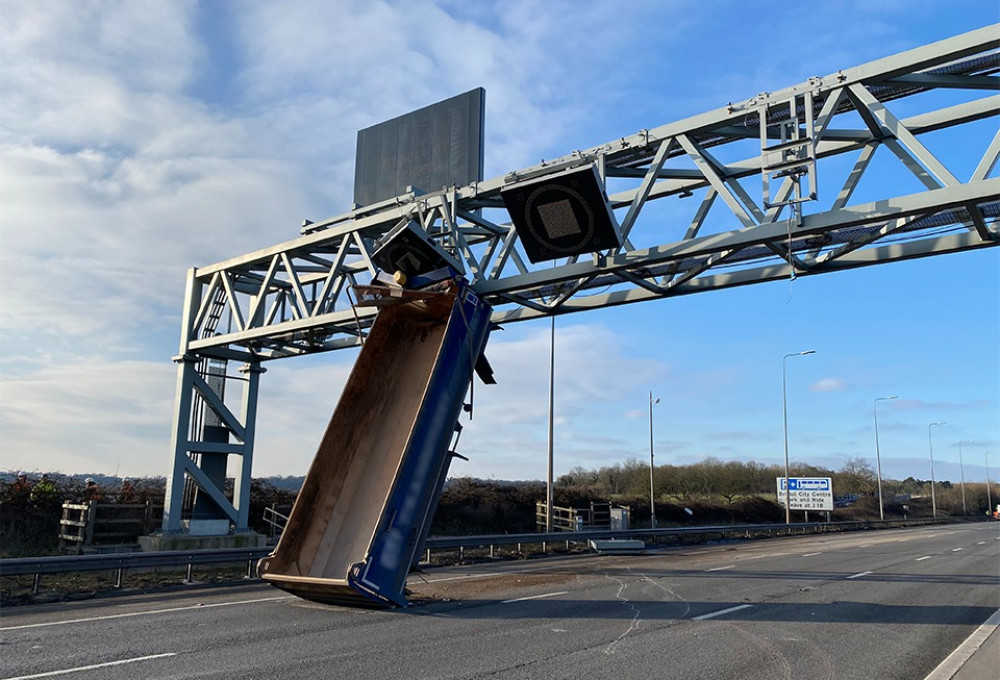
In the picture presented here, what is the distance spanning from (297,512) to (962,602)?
39.2 feet

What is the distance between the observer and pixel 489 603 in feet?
38.8

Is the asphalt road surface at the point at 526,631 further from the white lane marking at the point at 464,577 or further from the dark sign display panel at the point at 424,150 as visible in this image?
the dark sign display panel at the point at 424,150

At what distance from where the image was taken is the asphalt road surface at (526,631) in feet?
24.3

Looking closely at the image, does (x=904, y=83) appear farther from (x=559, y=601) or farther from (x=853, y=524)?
(x=853, y=524)

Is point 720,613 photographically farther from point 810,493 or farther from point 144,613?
point 810,493

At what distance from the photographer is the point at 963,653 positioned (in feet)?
28.6

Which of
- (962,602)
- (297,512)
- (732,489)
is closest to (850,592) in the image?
(962,602)

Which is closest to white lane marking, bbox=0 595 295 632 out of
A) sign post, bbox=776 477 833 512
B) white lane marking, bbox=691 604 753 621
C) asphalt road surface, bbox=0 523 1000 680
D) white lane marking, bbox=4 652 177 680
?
asphalt road surface, bbox=0 523 1000 680

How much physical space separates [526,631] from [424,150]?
29.1 feet

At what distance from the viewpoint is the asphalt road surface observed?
292 inches

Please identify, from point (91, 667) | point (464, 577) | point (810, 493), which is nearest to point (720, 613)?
point (464, 577)

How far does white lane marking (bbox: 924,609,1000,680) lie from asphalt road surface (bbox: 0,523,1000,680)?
13cm

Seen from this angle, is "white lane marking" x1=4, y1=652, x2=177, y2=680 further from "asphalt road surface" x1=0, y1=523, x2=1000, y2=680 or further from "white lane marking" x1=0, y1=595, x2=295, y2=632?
"white lane marking" x1=0, y1=595, x2=295, y2=632

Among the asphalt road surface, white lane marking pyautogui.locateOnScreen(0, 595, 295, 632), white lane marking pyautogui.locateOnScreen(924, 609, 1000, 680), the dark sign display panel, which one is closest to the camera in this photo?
the asphalt road surface
